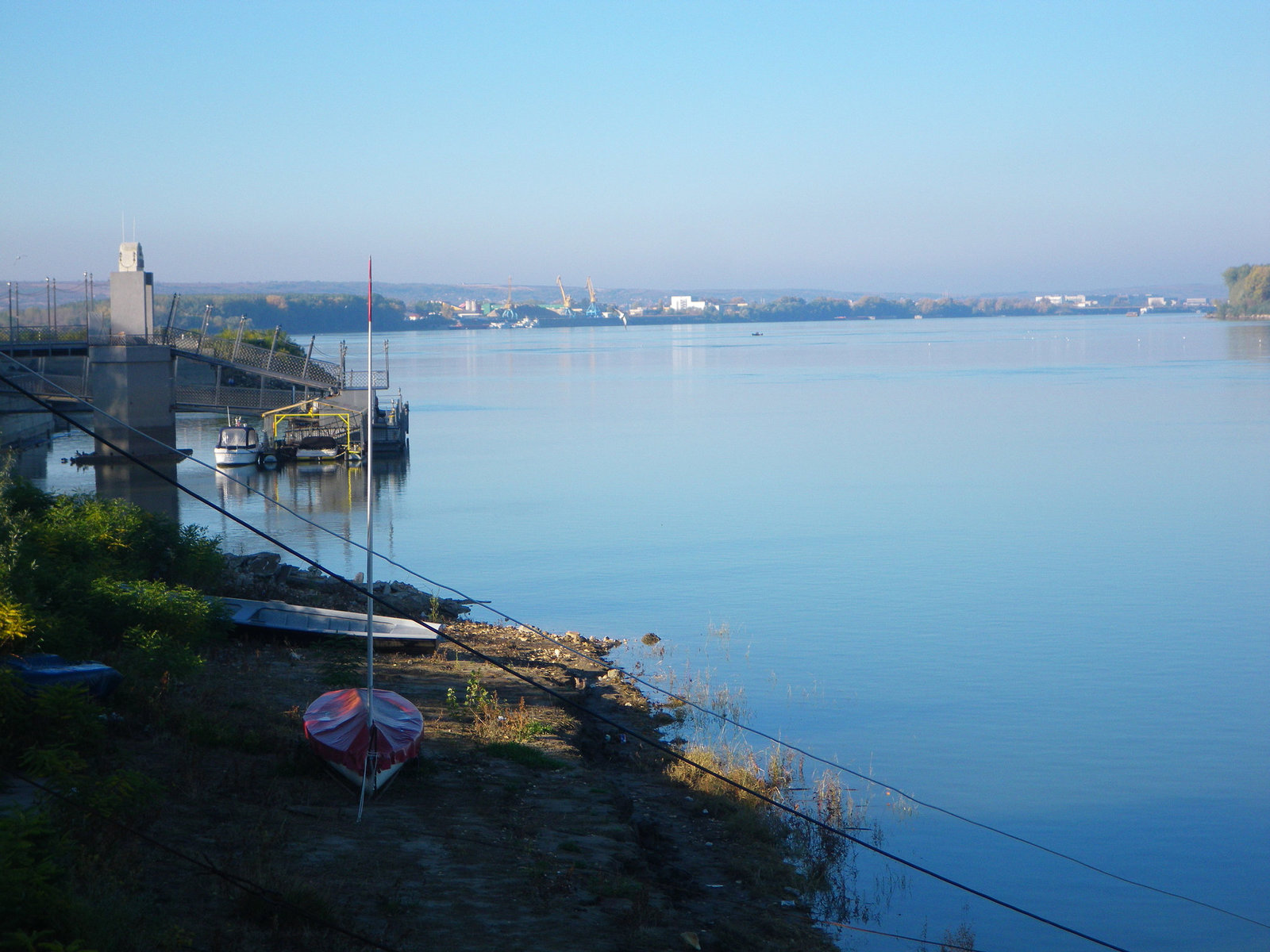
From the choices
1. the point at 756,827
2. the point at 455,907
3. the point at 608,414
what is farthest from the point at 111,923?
the point at 608,414

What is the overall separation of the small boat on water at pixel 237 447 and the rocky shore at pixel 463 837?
112ft

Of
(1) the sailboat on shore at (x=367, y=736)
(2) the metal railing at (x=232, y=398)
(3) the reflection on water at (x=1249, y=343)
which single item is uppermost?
(3) the reflection on water at (x=1249, y=343)

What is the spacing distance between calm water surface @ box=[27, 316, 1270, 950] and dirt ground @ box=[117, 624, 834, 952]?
1894 millimetres

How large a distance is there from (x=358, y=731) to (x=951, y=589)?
17212 millimetres

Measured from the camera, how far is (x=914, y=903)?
12.0m

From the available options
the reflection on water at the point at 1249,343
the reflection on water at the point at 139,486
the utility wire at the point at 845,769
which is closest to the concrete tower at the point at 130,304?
the reflection on water at the point at 139,486

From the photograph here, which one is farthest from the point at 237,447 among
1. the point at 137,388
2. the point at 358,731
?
the point at 358,731

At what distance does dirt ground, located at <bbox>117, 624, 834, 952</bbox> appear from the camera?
9.04m

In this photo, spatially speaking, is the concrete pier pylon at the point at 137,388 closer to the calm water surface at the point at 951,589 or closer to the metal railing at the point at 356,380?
the calm water surface at the point at 951,589

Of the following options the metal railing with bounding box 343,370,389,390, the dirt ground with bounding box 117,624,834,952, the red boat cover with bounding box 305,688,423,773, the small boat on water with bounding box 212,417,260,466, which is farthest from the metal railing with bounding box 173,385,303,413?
the red boat cover with bounding box 305,688,423,773

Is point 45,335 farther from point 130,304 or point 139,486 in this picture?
point 139,486

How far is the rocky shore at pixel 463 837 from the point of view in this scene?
9133 millimetres

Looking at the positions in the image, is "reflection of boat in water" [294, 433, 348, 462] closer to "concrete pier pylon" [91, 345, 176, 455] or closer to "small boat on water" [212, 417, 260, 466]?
"small boat on water" [212, 417, 260, 466]

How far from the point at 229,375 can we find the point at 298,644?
45.1 meters
